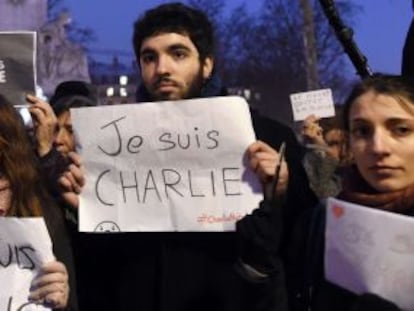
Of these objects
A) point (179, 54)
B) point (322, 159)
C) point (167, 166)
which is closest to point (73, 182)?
point (167, 166)

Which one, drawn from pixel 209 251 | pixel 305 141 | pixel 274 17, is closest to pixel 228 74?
pixel 274 17

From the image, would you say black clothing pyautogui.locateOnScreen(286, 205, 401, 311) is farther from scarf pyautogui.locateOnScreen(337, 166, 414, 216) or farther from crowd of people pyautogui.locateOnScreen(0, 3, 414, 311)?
scarf pyautogui.locateOnScreen(337, 166, 414, 216)

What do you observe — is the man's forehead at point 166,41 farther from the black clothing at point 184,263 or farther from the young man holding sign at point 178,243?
the black clothing at point 184,263

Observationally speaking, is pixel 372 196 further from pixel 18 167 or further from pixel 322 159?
pixel 322 159

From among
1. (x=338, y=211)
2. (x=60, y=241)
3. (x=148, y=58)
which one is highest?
(x=148, y=58)

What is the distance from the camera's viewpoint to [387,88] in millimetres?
2514

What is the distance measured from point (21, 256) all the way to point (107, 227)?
1.40 feet

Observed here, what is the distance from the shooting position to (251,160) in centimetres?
294

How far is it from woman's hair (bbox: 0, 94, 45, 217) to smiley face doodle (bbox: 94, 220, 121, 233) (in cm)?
27

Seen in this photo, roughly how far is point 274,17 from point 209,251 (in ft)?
94.0

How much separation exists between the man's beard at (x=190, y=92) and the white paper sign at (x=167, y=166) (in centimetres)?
8

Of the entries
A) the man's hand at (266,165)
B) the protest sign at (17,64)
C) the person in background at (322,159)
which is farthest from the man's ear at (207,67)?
the person in background at (322,159)

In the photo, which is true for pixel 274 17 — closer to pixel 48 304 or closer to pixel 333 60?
pixel 333 60

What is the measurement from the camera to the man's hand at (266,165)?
9.42 feet
